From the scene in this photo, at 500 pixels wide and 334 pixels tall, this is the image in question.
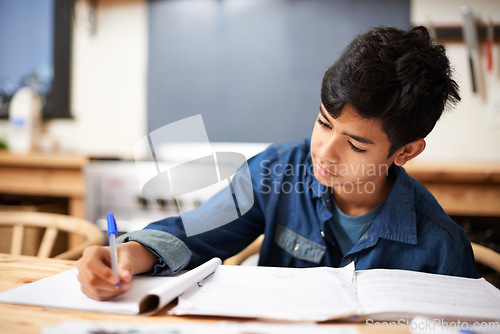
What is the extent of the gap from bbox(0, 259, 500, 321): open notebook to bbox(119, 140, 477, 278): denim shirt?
0.13 m

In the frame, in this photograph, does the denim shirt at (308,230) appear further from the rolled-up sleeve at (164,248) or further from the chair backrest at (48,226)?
the chair backrest at (48,226)

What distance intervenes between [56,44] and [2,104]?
1.64 feet

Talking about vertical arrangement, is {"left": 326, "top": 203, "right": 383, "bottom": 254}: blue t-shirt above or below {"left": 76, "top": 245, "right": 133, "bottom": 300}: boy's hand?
below

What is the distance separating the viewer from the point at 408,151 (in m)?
0.84

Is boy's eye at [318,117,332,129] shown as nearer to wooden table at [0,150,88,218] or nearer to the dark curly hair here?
the dark curly hair

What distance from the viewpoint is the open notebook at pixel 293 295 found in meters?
0.49

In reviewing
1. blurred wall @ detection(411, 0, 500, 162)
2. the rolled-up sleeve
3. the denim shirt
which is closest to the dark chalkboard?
blurred wall @ detection(411, 0, 500, 162)

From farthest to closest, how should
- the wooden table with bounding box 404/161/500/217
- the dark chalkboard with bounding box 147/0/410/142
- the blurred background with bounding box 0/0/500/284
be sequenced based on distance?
the dark chalkboard with bounding box 147/0/410/142 → the blurred background with bounding box 0/0/500/284 → the wooden table with bounding box 404/161/500/217

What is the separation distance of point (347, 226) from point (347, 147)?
226 millimetres

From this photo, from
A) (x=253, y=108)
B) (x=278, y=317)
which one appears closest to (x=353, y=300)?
(x=278, y=317)

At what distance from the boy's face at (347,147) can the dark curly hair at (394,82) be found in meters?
0.02

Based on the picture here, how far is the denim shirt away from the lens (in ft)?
2.55

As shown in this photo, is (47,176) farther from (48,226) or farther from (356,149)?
(356,149)

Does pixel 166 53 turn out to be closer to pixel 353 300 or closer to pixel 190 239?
pixel 190 239
